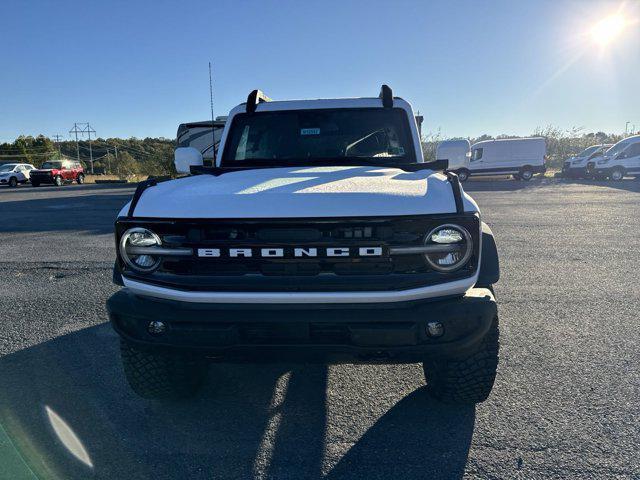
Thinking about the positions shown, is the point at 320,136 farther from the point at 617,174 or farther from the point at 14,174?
the point at 14,174

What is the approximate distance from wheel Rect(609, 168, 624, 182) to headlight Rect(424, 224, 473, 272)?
2515cm

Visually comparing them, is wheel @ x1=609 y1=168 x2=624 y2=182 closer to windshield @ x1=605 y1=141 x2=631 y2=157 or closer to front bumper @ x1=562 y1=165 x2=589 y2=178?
windshield @ x1=605 y1=141 x2=631 y2=157

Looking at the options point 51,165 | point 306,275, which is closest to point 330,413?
point 306,275

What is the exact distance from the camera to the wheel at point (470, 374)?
2.55m

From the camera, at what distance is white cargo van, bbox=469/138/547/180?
25344 mm

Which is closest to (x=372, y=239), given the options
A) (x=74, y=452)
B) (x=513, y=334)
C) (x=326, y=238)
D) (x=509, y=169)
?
(x=326, y=238)

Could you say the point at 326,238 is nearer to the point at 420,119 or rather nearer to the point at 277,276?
the point at 277,276

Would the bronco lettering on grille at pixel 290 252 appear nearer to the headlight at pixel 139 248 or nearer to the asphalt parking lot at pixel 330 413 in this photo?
the headlight at pixel 139 248

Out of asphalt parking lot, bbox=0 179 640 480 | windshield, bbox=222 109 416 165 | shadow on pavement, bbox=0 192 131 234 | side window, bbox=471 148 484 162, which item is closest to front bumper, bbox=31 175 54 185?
shadow on pavement, bbox=0 192 131 234

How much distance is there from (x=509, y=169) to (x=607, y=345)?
2383 centimetres

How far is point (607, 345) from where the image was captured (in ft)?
12.1

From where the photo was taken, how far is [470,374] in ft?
8.50

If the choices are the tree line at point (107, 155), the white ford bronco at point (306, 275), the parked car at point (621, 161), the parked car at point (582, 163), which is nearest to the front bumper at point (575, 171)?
the parked car at point (582, 163)

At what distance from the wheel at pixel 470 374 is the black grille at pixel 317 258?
515 millimetres
